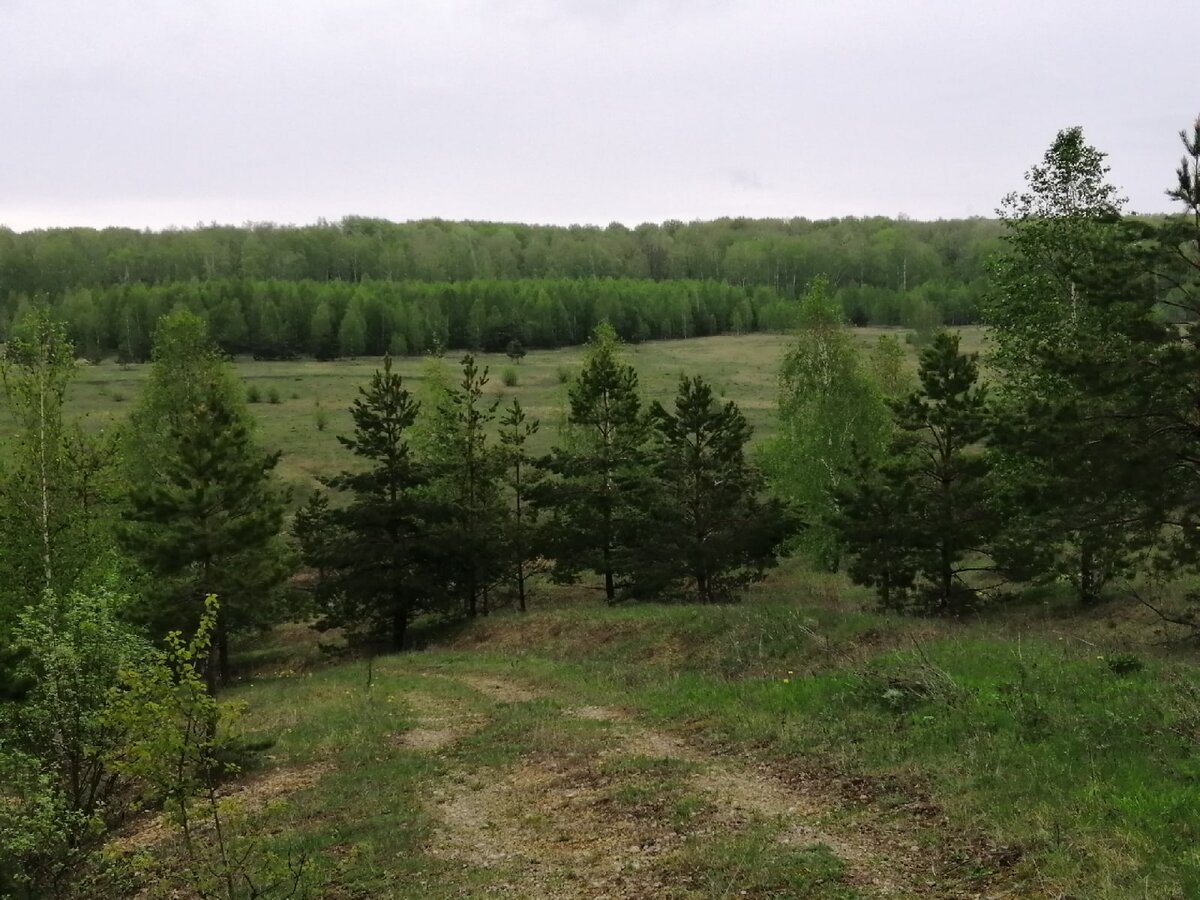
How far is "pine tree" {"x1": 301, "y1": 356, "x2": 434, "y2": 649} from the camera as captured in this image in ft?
106

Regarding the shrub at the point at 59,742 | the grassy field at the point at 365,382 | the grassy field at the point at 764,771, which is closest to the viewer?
the grassy field at the point at 764,771

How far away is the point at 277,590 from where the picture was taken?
3047 centimetres

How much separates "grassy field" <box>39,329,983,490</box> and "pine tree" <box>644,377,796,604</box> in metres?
18.4

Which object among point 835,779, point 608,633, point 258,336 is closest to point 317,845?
point 835,779

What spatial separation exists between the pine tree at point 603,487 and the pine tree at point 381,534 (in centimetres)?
562

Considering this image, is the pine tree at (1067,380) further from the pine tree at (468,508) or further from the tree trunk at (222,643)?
the tree trunk at (222,643)

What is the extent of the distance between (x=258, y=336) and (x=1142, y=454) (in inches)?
4795

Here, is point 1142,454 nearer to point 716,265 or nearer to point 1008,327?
point 1008,327

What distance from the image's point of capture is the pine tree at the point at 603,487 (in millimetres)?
33250

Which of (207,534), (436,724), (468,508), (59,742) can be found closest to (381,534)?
(468,508)

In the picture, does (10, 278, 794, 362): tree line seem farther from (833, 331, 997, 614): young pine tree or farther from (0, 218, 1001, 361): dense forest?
(833, 331, 997, 614): young pine tree

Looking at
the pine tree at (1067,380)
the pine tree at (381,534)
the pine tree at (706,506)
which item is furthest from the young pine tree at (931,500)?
the pine tree at (381,534)

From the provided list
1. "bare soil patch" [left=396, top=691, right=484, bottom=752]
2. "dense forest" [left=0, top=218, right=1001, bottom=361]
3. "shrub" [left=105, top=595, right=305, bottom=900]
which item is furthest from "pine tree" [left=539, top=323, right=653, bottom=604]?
"dense forest" [left=0, top=218, right=1001, bottom=361]

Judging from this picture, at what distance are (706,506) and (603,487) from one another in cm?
482
